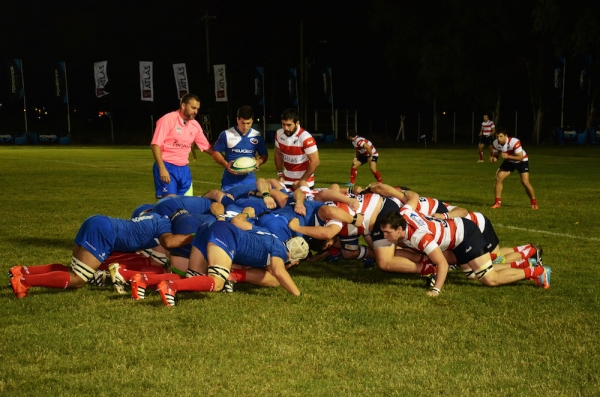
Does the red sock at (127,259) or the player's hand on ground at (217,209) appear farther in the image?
the player's hand on ground at (217,209)

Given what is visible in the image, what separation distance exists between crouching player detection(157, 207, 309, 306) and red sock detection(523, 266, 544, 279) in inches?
101

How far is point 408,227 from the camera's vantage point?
7672mm

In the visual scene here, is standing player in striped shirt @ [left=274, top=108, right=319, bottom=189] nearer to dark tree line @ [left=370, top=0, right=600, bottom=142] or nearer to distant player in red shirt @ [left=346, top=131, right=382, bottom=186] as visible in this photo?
distant player in red shirt @ [left=346, top=131, right=382, bottom=186]

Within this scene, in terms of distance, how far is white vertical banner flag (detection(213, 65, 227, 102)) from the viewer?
56969 millimetres

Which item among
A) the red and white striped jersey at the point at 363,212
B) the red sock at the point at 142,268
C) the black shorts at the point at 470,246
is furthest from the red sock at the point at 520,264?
the red sock at the point at 142,268

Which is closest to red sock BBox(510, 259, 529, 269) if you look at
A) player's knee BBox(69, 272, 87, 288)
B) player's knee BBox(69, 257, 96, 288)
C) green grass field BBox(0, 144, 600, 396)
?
green grass field BBox(0, 144, 600, 396)

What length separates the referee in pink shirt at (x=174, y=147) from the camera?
35.3 feet

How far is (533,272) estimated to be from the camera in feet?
26.5

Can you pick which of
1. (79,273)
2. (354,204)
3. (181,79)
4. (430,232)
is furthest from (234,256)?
(181,79)

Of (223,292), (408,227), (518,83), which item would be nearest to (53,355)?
(223,292)

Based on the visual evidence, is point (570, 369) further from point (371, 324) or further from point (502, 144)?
point (502, 144)

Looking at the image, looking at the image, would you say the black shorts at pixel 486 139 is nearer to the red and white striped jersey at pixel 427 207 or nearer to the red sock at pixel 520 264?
the red and white striped jersey at pixel 427 207

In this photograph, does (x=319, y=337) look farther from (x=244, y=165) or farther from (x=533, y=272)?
(x=244, y=165)

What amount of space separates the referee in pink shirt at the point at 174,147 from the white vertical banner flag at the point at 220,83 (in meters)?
46.4
